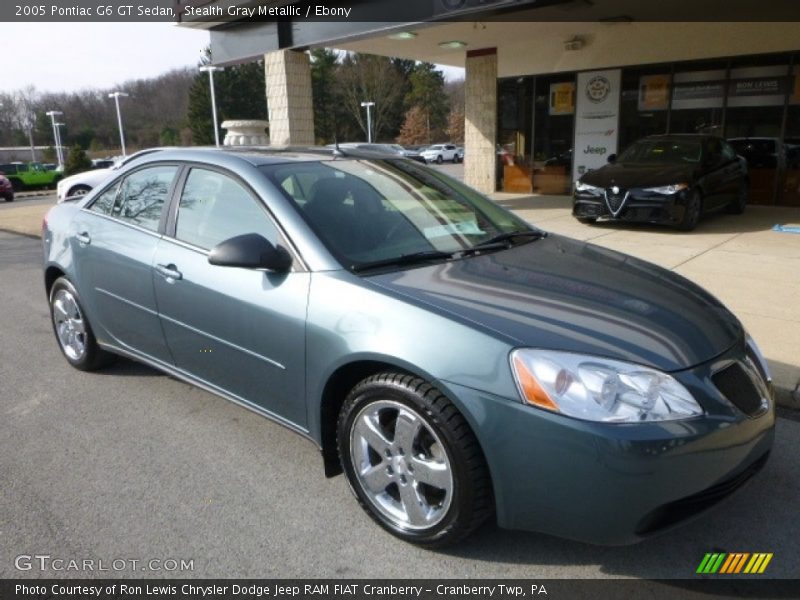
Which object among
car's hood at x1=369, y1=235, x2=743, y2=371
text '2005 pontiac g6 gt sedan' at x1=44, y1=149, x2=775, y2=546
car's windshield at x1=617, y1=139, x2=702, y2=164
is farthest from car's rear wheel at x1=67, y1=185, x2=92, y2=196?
car's hood at x1=369, y1=235, x2=743, y2=371

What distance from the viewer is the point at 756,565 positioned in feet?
7.91

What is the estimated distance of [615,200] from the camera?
9766 mm

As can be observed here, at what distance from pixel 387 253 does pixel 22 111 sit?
10409 centimetres

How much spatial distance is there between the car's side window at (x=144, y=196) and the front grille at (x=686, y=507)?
2895 mm

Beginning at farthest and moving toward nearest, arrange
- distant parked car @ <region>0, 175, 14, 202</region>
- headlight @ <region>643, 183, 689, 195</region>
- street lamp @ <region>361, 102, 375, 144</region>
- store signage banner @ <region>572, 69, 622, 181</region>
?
street lamp @ <region>361, 102, 375, 144</region> < distant parked car @ <region>0, 175, 14, 202</region> < store signage banner @ <region>572, 69, 622, 181</region> < headlight @ <region>643, 183, 689, 195</region>

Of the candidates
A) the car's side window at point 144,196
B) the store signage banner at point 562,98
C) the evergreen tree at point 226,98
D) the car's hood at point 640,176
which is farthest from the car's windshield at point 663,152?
the evergreen tree at point 226,98

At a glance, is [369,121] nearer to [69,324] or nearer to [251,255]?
[69,324]

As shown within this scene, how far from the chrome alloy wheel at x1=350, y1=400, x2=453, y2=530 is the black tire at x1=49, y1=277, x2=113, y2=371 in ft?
8.40

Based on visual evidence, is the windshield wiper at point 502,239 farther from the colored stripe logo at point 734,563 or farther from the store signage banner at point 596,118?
the store signage banner at point 596,118

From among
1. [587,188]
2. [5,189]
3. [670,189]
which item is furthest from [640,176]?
[5,189]

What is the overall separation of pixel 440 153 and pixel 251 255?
1759 inches

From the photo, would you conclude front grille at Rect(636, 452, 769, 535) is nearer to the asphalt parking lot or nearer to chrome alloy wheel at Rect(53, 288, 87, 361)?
the asphalt parking lot

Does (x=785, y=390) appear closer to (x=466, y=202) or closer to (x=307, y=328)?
(x=466, y=202)

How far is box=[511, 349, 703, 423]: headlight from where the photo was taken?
2.11 meters
